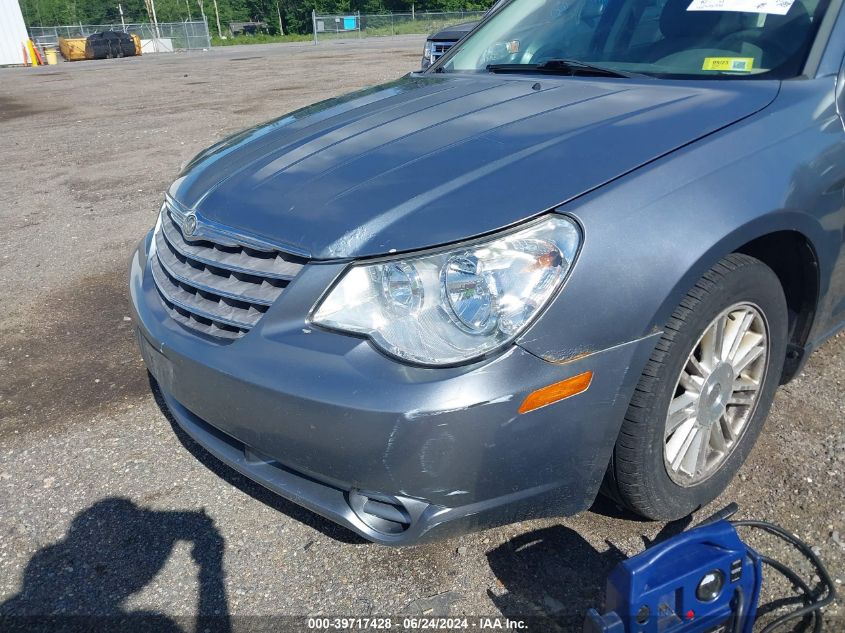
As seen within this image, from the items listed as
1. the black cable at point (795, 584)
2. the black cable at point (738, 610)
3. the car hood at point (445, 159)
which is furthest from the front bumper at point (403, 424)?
the black cable at point (795, 584)

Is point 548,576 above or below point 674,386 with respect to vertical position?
below

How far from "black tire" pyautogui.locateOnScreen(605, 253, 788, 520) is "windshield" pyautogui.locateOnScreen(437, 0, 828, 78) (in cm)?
77

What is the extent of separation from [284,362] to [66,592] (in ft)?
3.40

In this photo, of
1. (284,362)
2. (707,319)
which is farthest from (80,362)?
(707,319)

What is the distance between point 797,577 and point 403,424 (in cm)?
122

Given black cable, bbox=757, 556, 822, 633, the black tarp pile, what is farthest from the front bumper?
the black tarp pile

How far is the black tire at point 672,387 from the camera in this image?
1.86 m

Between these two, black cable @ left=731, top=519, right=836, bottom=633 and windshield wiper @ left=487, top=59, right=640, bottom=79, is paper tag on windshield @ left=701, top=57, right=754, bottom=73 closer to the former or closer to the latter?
windshield wiper @ left=487, top=59, right=640, bottom=79

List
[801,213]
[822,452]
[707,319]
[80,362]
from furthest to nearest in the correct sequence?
1. [80,362]
2. [822,452]
3. [801,213]
4. [707,319]

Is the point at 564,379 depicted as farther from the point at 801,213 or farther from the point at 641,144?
the point at 801,213

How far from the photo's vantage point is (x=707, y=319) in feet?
6.32

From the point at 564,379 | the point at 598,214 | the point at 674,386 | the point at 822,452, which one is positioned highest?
the point at 598,214

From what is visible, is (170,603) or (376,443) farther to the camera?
(170,603)

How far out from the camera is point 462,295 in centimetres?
172
